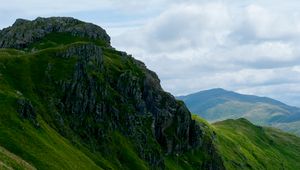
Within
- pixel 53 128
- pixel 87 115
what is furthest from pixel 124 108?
pixel 53 128

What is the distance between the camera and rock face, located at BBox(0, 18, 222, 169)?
132625 mm

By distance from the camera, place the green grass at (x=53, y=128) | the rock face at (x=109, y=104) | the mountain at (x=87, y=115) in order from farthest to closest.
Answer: the rock face at (x=109, y=104) < the mountain at (x=87, y=115) < the green grass at (x=53, y=128)

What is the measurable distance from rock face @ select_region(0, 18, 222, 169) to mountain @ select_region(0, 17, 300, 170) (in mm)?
280

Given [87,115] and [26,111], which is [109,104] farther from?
[26,111]

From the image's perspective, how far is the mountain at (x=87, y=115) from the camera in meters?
103

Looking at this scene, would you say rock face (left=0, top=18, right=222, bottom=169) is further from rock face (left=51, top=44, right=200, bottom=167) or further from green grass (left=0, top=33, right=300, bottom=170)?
green grass (left=0, top=33, right=300, bottom=170)

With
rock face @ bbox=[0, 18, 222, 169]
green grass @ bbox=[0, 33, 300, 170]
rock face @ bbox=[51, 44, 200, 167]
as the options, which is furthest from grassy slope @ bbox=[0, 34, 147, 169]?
rock face @ bbox=[51, 44, 200, 167]

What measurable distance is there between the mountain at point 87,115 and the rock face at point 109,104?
11.0 inches

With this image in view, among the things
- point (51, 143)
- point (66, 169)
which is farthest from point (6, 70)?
point (66, 169)

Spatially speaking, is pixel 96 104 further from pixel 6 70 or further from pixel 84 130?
pixel 6 70

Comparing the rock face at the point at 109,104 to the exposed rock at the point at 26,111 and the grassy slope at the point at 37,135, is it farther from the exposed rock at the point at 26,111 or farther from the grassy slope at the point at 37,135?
the grassy slope at the point at 37,135

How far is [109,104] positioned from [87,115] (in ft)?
32.4

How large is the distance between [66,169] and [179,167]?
77.0 metres

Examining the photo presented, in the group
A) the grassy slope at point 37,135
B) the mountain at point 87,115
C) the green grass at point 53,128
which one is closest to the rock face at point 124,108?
the mountain at point 87,115
